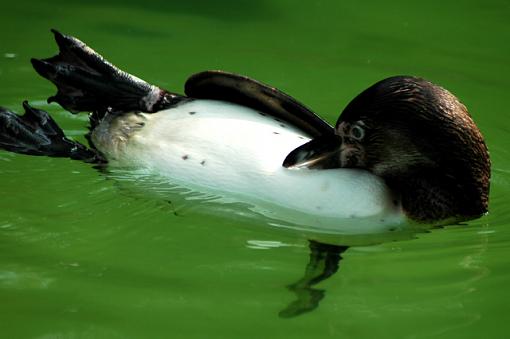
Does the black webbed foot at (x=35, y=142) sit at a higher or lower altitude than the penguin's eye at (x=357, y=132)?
lower

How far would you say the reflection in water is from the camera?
8.93 ft

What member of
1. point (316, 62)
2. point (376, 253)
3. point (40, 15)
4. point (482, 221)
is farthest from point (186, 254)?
point (40, 15)

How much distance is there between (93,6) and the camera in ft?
20.4

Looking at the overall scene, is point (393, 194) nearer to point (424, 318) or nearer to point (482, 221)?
point (482, 221)

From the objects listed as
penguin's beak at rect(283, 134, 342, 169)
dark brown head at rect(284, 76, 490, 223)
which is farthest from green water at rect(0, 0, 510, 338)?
penguin's beak at rect(283, 134, 342, 169)

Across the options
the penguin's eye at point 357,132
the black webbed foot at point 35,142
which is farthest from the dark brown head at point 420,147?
the black webbed foot at point 35,142

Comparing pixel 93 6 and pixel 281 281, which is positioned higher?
pixel 93 6

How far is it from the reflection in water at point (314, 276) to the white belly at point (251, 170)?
16 centimetres

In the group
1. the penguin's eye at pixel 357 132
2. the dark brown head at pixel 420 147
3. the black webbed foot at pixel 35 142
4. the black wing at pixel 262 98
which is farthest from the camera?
the black webbed foot at pixel 35 142

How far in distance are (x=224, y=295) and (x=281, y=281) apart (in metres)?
0.22

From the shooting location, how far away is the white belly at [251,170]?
3.27 metres

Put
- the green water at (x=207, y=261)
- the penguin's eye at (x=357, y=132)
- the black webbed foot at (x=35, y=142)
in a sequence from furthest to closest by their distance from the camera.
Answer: the black webbed foot at (x=35, y=142), the penguin's eye at (x=357, y=132), the green water at (x=207, y=261)

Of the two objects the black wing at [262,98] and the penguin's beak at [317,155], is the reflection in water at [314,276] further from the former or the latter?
the black wing at [262,98]

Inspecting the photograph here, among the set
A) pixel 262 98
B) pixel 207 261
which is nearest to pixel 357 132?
pixel 262 98
